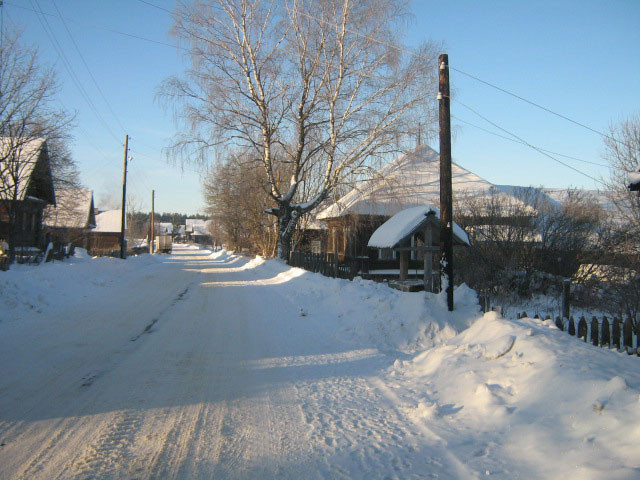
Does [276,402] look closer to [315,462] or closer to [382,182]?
[315,462]

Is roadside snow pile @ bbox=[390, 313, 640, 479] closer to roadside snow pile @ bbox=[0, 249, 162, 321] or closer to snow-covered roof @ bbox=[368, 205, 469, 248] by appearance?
snow-covered roof @ bbox=[368, 205, 469, 248]

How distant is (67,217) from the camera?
33938 millimetres

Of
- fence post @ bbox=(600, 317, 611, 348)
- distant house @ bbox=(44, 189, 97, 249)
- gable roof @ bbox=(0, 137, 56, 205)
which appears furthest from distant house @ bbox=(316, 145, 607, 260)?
distant house @ bbox=(44, 189, 97, 249)

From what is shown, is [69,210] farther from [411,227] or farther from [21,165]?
[411,227]

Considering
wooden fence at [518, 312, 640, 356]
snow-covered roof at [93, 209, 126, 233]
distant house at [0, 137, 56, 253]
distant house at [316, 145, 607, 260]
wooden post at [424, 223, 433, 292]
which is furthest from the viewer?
snow-covered roof at [93, 209, 126, 233]

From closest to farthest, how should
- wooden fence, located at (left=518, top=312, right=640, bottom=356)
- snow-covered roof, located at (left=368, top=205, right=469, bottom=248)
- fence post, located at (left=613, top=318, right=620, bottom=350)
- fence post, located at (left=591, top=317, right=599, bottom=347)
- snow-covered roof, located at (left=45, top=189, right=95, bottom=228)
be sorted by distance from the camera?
wooden fence, located at (left=518, top=312, right=640, bottom=356) → fence post, located at (left=613, top=318, right=620, bottom=350) → fence post, located at (left=591, top=317, right=599, bottom=347) → snow-covered roof, located at (left=368, top=205, right=469, bottom=248) → snow-covered roof, located at (left=45, top=189, right=95, bottom=228)

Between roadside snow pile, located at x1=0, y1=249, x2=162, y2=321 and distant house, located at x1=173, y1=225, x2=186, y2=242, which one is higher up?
distant house, located at x1=173, y1=225, x2=186, y2=242

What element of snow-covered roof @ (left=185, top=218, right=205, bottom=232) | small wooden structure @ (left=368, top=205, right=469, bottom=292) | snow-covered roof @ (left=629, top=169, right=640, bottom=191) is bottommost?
small wooden structure @ (left=368, top=205, right=469, bottom=292)

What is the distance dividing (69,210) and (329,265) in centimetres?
2259

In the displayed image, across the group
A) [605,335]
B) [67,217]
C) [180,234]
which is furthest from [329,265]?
[180,234]

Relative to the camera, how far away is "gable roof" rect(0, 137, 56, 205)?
1853 centimetres

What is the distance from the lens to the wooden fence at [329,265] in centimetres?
1620

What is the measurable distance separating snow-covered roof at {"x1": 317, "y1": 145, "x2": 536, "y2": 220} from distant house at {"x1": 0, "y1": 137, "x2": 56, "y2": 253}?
567 inches

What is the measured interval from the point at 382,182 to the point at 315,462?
55.6 feet
